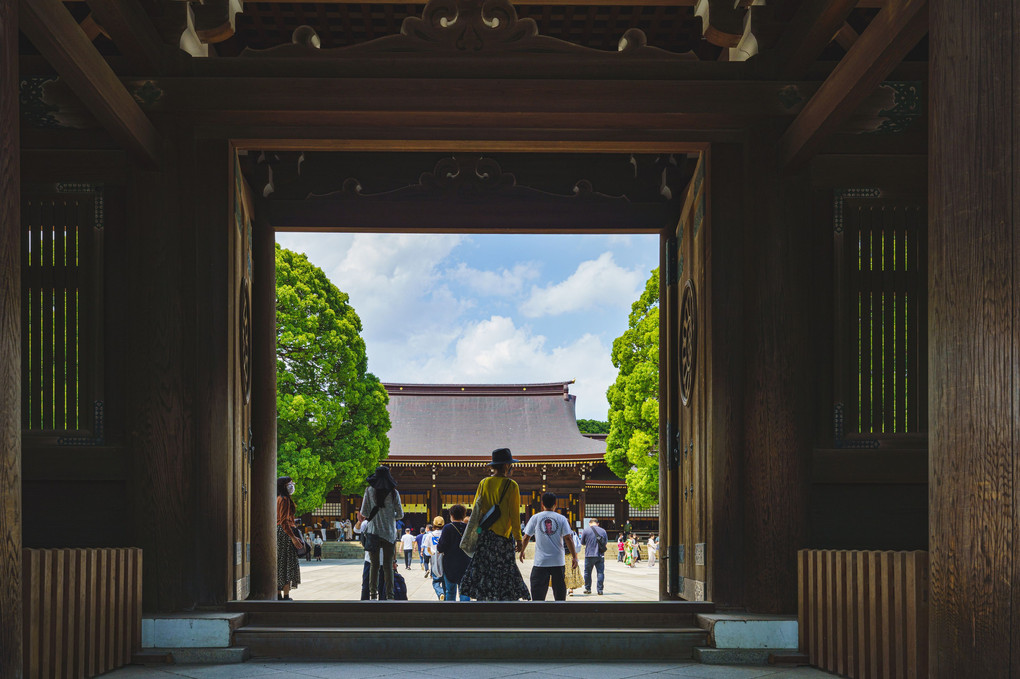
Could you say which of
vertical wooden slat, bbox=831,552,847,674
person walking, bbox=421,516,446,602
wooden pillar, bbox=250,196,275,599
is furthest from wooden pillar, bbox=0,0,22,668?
person walking, bbox=421,516,446,602

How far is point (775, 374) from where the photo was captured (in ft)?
19.2

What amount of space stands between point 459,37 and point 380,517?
4151 mm

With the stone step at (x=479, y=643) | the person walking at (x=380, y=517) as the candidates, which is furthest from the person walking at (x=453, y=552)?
the stone step at (x=479, y=643)

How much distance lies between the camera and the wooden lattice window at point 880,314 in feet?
19.6

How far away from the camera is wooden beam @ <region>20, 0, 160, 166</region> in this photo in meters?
4.17

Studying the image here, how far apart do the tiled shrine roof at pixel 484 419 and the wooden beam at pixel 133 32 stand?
3042cm

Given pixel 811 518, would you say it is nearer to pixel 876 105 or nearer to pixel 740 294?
pixel 740 294

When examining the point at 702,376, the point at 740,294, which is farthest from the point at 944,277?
the point at 702,376

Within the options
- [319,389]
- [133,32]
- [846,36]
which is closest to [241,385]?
[133,32]

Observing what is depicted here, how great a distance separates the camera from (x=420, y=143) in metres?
6.15

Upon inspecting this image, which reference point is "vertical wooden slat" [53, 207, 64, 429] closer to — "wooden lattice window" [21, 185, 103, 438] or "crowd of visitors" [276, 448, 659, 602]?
"wooden lattice window" [21, 185, 103, 438]

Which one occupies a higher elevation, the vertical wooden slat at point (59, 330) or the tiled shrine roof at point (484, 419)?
the vertical wooden slat at point (59, 330)

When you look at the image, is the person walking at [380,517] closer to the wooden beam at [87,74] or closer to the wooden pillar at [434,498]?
the wooden beam at [87,74]

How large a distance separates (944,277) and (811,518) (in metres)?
2.59
